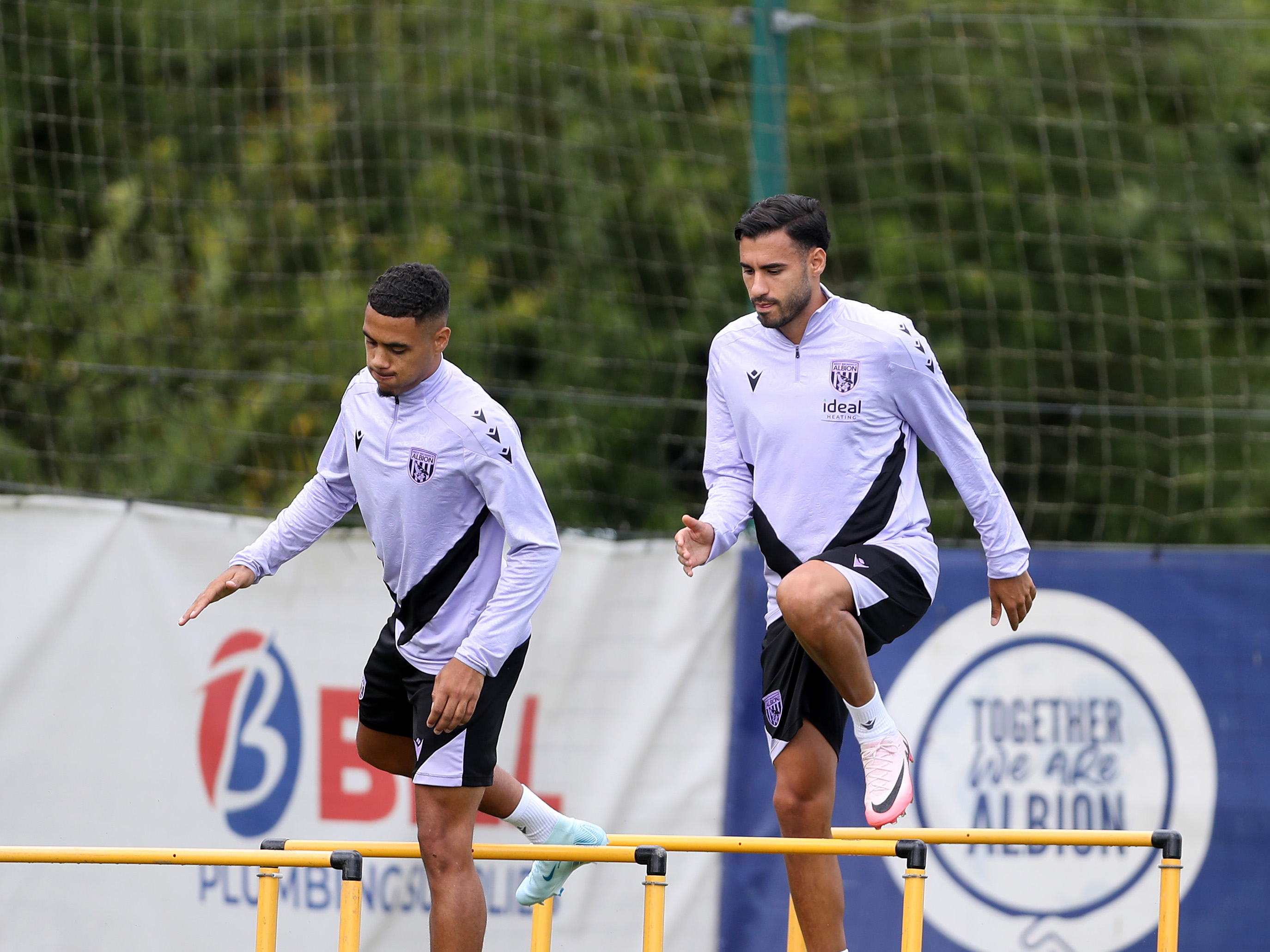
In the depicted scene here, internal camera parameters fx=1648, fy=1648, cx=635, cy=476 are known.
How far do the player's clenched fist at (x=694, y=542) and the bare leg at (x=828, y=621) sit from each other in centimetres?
22

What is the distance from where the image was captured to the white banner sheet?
6379 mm

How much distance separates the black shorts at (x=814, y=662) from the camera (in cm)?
442

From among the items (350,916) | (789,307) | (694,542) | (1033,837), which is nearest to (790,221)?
(789,307)

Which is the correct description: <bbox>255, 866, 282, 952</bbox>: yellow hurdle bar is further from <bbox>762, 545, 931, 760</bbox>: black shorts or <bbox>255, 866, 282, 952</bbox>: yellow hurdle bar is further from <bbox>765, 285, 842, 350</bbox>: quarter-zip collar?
<bbox>765, 285, 842, 350</bbox>: quarter-zip collar

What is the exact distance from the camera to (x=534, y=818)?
4652mm

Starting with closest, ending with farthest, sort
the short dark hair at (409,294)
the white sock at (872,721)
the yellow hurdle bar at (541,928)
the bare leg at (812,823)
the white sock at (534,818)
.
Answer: the short dark hair at (409,294) < the white sock at (872,721) < the bare leg at (812,823) < the white sock at (534,818) < the yellow hurdle bar at (541,928)

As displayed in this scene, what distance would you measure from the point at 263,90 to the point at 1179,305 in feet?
17.2

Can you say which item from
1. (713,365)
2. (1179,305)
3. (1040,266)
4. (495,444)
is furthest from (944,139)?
(495,444)

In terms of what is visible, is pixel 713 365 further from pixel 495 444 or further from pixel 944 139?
pixel 944 139

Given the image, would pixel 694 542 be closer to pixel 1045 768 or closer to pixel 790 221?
pixel 790 221

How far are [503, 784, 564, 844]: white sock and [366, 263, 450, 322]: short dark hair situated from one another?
1.39 meters

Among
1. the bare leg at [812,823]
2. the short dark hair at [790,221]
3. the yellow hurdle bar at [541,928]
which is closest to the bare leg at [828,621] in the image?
the bare leg at [812,823]

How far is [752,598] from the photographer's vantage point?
6691mm

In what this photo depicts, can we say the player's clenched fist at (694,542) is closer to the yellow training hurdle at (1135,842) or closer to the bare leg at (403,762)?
the bare leg at (403,762)
